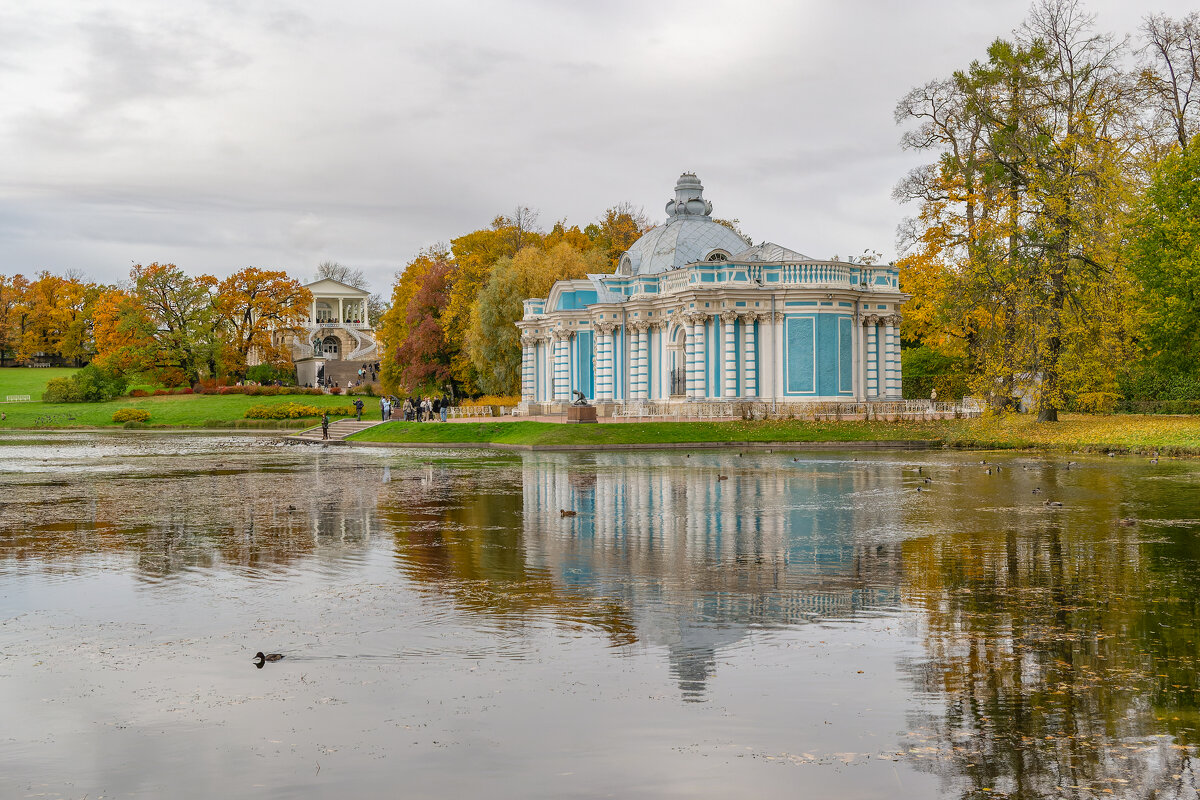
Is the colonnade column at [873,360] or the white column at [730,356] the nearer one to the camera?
the white column at [730,356]

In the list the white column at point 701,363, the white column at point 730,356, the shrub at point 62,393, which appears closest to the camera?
the white column at point 730,356

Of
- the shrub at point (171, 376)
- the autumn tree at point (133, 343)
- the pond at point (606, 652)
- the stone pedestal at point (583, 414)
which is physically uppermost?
the autumn tree at point (133, 343)

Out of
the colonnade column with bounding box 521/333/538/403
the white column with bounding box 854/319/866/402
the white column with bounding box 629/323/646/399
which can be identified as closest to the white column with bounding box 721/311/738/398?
the white column with bounding box 854/319/866/402

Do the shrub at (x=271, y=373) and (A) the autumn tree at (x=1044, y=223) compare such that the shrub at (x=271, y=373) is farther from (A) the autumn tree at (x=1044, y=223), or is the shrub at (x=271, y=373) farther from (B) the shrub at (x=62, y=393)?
(A) the autumn tree at (x=1044, y=223)

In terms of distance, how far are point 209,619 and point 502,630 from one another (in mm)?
2654

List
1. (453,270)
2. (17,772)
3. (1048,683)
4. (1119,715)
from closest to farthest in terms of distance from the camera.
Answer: (17,772), (1119,715), (1048,683), (453,270)

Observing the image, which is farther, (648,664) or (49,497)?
(49,497)

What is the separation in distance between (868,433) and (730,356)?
1062 centimetres

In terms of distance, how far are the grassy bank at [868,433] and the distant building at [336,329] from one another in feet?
191

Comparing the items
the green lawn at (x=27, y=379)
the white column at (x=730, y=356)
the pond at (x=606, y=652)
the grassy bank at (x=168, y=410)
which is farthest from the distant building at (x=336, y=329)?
the pond at (x=606, y=652)

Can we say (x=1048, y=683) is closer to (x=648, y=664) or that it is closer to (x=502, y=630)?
(x=648, y=664)

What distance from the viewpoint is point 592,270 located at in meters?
64.7

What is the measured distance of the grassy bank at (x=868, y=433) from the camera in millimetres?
32875

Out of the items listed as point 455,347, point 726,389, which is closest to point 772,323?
point 726,389
